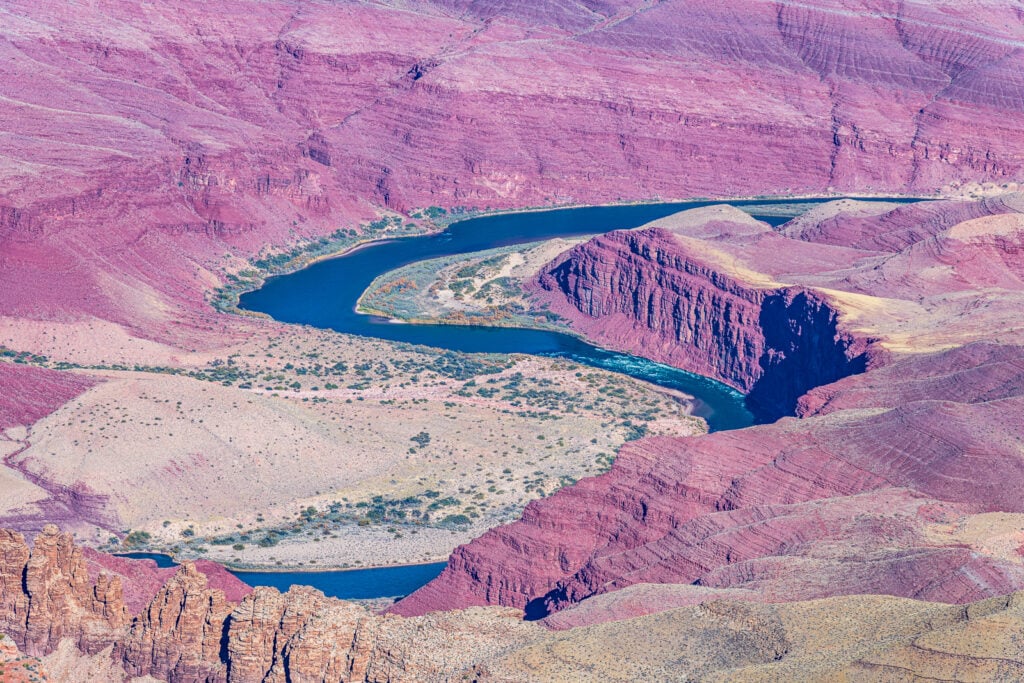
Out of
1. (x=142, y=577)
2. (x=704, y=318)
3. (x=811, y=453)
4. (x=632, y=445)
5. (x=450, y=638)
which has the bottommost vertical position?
(x=704, y=318)

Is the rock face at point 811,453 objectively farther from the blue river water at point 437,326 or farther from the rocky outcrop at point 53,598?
the rocky outcrop at point 53,598

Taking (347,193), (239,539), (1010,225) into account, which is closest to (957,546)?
(239,539)

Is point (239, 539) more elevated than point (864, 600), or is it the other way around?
point (864, 600)

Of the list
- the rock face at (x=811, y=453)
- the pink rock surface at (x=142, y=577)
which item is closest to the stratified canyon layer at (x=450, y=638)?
the pink rock surface at (x=142, y=577)

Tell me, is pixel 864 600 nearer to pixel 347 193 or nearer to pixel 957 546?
pixel 957 546

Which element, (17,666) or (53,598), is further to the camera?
(53,598)

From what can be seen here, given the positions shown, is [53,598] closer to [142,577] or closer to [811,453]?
[142,577]

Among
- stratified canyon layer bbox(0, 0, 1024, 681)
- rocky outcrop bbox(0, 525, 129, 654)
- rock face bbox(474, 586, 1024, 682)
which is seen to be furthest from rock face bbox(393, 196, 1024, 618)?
rocky outcrop bbox(0, 525, 129, 654)

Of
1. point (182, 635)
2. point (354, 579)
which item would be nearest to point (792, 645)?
point (182, 635)

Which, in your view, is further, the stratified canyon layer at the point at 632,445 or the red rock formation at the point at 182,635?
the red rock formation at the point at 182,635
